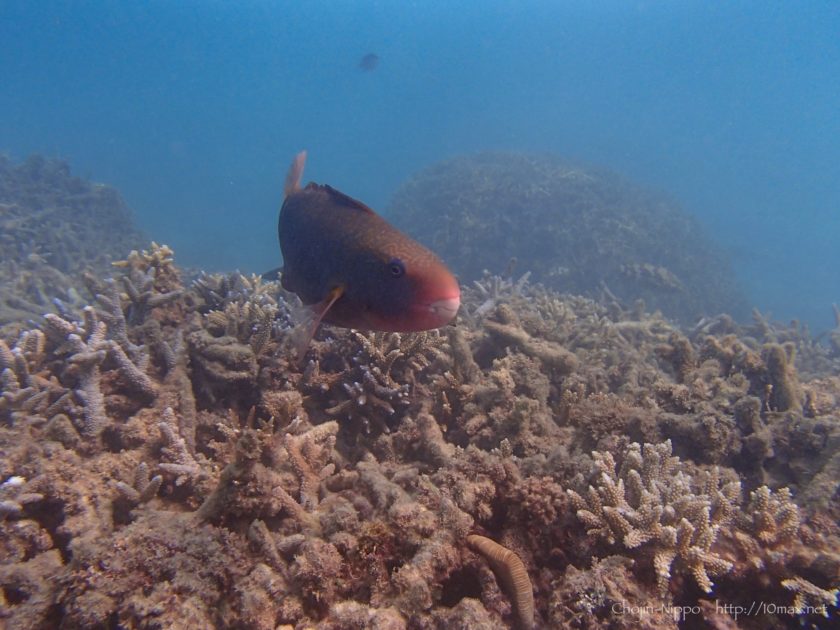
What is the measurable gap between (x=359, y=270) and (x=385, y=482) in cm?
152

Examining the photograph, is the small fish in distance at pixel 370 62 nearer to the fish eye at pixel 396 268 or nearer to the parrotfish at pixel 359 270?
the parrotfish at pixel 359 270

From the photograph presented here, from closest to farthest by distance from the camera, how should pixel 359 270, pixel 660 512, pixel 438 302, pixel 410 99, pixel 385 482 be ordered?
pixel 438 302 < pixel 359 270 < pixel 660 512 < pixel 385 482 < pixel 410 99

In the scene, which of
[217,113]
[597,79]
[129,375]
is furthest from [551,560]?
[217,113]

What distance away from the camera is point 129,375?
3.80 m

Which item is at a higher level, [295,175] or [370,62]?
[370,62]

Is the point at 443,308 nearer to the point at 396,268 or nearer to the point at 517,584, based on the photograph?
the point at 396,268

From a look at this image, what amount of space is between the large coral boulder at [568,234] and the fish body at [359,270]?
51.8 ft

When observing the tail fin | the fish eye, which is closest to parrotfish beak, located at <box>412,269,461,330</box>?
the fish eye

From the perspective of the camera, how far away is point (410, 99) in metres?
144

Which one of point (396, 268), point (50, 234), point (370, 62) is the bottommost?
point (396, 268)

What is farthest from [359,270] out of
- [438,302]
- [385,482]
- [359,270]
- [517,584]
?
[517,584]

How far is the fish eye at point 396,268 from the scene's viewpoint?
1958 millimetres

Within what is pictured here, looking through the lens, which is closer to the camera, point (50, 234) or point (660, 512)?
point (660, 512)

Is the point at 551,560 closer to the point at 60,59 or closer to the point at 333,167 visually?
the point at 333,167
